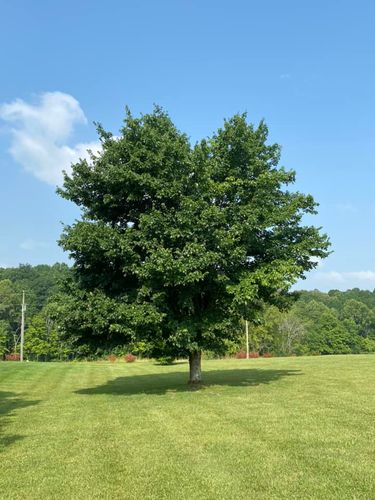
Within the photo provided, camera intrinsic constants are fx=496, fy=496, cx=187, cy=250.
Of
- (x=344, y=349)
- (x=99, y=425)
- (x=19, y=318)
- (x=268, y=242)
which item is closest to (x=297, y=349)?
(x=344, y=349)

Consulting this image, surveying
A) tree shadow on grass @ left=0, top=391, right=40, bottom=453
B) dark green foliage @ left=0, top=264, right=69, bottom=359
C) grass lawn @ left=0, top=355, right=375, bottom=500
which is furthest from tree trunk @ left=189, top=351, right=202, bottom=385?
dark green foliage @ left=0, top=264, right=69, bottom=359

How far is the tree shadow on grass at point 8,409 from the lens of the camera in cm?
1100

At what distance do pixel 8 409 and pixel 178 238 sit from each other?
323 inches

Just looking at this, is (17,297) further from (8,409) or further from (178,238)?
(178,238)

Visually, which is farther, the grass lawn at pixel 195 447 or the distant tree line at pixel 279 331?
the distant tree line at pixel 279 331

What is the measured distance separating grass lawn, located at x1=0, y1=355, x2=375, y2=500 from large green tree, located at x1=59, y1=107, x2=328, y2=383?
9.72 feet

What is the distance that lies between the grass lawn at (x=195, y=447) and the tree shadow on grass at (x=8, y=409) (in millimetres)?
45

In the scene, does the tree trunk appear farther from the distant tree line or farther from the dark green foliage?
the dark green foliage

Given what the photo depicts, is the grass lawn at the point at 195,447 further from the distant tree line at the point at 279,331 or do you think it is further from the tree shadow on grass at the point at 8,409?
the distant tree line at the point at 279,331

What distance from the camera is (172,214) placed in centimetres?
1792

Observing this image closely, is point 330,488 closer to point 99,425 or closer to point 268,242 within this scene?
point 99,425

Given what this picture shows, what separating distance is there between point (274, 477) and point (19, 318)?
113322mm

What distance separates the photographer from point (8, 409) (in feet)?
55.2

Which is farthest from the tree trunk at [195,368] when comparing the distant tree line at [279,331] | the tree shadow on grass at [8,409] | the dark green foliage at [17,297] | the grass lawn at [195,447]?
the dark green foliage at [17,297]
